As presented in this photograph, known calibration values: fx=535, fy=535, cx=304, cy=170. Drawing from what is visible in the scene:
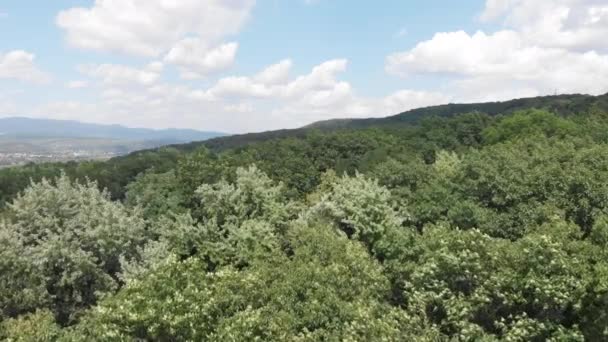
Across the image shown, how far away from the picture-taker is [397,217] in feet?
148

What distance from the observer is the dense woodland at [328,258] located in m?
26.8

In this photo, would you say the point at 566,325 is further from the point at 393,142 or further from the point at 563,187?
the point at 393,142

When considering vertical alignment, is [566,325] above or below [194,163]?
below

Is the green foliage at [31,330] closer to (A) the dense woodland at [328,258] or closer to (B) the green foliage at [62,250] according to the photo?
(A) the dense woodland at [328,258]

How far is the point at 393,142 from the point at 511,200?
58.2 m

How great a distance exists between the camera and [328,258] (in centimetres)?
3306

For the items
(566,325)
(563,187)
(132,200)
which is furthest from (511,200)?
(132,200)

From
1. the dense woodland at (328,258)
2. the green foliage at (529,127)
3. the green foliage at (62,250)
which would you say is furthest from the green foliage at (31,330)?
the green foliage at (529,127)

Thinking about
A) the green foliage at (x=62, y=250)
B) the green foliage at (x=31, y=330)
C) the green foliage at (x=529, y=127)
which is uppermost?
the green foliage at (x=529, y=127)

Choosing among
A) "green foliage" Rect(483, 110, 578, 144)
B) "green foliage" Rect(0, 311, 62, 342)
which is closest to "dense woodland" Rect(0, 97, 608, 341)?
"green foliage" Rect(0, 311, 62, 342)

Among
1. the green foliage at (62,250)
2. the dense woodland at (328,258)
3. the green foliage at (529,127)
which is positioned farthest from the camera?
the green foliage at (529,127)

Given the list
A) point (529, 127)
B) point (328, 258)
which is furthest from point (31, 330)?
point (529, 127)

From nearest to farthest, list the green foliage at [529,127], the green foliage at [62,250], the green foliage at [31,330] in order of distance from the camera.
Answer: the green foliage at [31,330] < the green foliage at [62,250] < the green foliage at [529,127]

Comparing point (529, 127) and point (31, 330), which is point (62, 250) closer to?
point (31, 330)
